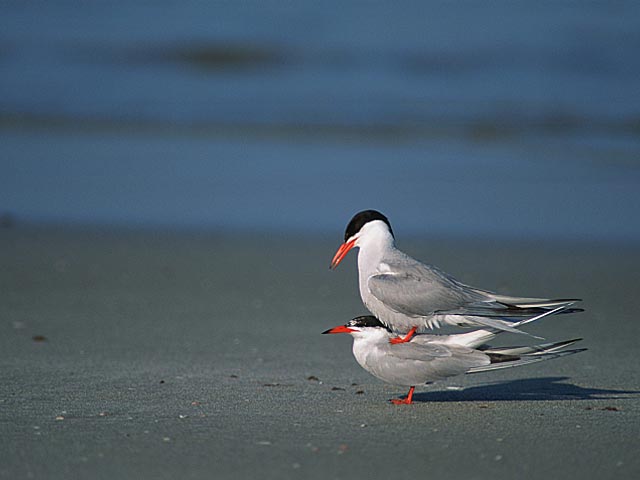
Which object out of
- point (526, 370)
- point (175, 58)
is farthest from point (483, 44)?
point (526, 370)

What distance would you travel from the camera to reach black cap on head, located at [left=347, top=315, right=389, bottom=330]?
4.34m

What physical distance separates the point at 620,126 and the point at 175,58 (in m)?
9.90

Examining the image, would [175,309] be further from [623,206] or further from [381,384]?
[623,206]

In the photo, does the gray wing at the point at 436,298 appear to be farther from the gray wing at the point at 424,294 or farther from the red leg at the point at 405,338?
the red leg at the point at 405,338

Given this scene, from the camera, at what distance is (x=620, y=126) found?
1419 centimetres

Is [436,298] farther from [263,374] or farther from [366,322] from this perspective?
[263,374]

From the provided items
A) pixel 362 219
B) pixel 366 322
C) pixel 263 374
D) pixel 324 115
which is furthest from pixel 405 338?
pixel 324 115

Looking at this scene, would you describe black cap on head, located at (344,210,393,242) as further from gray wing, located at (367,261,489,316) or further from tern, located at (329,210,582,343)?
gray wing, located at (367,261,489,316)

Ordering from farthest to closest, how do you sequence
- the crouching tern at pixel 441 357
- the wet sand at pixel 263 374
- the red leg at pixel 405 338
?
the red leg at pixel 405 338, the crouching tern at pixel 441 357, the wet sand at pixel 263 374

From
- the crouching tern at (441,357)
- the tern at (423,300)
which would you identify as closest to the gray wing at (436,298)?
the tern at (423,300)

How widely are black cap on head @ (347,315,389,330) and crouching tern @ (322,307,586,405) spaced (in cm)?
10

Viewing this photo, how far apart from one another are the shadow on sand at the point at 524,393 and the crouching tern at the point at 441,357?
0.24 m

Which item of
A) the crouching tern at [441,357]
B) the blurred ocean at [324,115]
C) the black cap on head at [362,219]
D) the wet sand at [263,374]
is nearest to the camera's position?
the wet sand at [263,374]

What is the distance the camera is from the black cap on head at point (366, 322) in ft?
14.3
